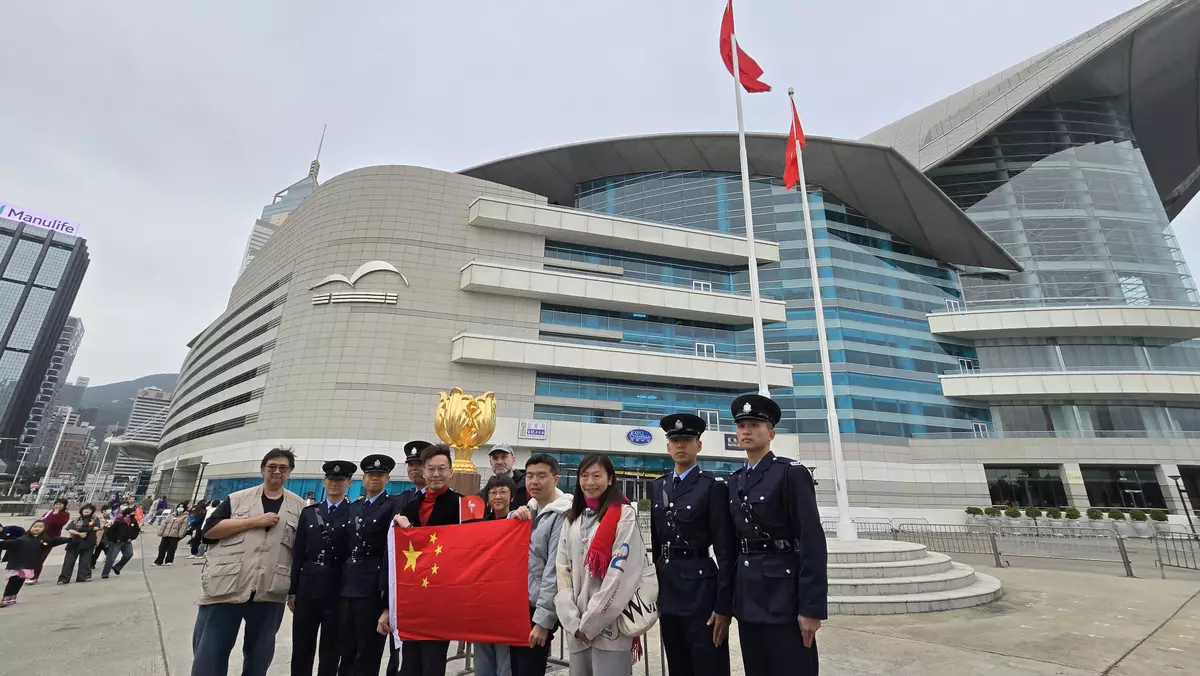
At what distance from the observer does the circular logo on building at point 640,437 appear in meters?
30.6

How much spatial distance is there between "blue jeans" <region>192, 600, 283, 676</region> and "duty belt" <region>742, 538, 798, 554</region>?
3933 mm

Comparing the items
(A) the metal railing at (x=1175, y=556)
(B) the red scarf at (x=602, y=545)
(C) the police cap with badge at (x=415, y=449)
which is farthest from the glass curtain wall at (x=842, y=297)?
(B) the red scarf at (x=602, y=545)

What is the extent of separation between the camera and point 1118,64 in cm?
4159

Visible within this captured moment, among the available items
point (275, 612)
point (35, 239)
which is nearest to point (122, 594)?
point (275, 612)

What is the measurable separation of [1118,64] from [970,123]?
13521 mm

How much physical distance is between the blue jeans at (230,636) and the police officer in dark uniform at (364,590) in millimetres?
577

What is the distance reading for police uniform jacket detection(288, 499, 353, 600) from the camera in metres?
4.48

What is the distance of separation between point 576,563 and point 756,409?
68.5 inches

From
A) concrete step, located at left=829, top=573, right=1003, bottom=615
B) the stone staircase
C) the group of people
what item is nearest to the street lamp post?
the stone staircase

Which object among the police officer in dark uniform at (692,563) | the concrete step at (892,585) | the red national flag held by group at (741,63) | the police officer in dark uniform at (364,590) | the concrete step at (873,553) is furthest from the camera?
the red national flag held by group at (741,63)

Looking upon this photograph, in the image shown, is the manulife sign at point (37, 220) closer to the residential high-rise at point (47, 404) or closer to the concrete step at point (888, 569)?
the residential high-rise at point (47, 404)

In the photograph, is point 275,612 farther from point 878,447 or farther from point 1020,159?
point 1020,159

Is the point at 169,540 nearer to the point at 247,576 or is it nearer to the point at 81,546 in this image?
the point at 81,546

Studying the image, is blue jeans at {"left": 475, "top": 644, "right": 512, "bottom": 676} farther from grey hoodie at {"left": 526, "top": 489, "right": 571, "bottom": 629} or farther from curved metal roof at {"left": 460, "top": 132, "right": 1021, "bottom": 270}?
curved metal roof at {"left": 460, "top": 132, "right": 1021, "bottom": 270}
